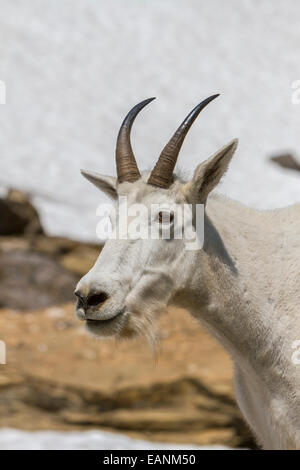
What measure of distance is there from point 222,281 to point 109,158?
1721cm

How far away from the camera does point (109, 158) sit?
22.2m

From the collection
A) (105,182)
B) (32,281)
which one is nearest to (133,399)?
(32,281)

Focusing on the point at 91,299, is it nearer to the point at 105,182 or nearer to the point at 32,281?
the point at 105,182

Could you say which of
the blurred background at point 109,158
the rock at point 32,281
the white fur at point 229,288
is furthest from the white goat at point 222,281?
the rock at point 32,281

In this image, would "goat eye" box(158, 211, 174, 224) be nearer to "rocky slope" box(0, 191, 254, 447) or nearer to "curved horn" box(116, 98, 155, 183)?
"curved horn" box(116, 98, 155, 183)

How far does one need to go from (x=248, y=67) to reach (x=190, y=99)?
4173 millimetres

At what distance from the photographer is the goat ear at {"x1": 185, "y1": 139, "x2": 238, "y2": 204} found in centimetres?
515

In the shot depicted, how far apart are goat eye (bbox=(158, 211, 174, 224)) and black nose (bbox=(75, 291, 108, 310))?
653mm

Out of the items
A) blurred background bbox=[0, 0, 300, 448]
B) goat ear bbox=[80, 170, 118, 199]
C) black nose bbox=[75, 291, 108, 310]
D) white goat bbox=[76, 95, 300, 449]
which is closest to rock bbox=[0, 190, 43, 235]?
blurred background bbox=[0, 0, 300, 448]

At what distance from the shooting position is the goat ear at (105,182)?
222 inches

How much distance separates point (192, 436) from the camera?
33.8 feet

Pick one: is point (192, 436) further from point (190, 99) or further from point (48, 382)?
point (190, 99)

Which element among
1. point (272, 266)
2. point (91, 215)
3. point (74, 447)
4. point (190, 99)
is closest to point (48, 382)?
point (74, 447)

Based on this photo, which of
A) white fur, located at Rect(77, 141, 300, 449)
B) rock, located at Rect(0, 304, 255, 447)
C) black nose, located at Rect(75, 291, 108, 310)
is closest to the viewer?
black nose, located at Rect(75, 291, 108, 310)
